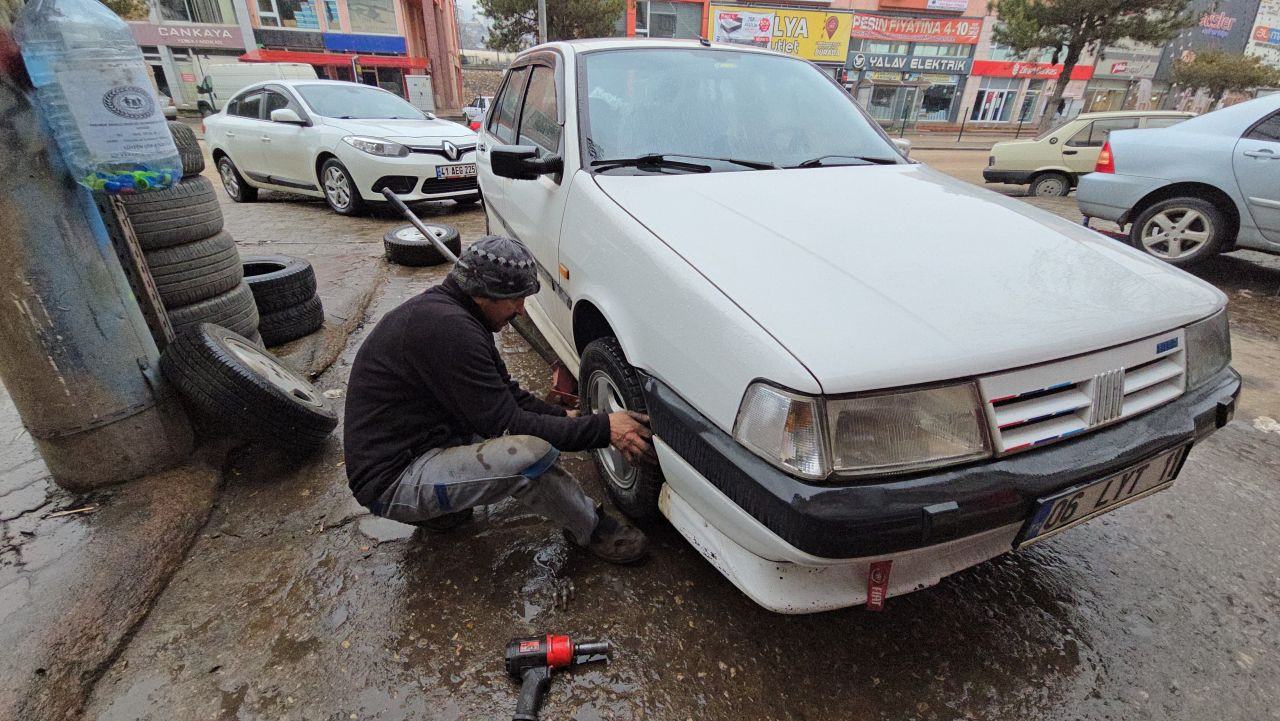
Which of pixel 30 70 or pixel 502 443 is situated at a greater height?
pixel 30 70

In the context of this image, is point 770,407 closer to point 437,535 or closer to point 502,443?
point 502,443

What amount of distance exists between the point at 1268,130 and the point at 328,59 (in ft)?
103

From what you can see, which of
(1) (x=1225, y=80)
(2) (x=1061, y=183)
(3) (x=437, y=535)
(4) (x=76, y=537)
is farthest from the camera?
(1) (x=1225, y=80)

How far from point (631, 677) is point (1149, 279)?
6.24 feet

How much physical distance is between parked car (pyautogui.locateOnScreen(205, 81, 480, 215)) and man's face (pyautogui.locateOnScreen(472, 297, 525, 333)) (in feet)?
16.6

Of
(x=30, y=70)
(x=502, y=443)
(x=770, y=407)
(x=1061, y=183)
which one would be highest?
(x=30, y=70)

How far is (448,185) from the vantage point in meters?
6.61

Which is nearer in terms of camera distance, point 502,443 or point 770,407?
point 770,407

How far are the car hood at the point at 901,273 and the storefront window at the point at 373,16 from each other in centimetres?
3126

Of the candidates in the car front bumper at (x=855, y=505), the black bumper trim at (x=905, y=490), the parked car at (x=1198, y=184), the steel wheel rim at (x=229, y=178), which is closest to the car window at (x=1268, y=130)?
the parked car at (x=1198, y=184)

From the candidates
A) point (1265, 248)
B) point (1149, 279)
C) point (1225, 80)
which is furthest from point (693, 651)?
point (1225, 80)

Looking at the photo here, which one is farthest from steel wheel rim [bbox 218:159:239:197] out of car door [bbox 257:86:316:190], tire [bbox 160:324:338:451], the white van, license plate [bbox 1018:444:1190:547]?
the white van

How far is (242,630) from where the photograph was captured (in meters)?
1.77

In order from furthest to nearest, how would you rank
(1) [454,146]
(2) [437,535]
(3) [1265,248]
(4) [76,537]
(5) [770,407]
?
1. (1) [454,146]
2. (3) [1265,248]
3. (2) [437,535]
4. (4) [76,537]
5. (5) [770,407]
